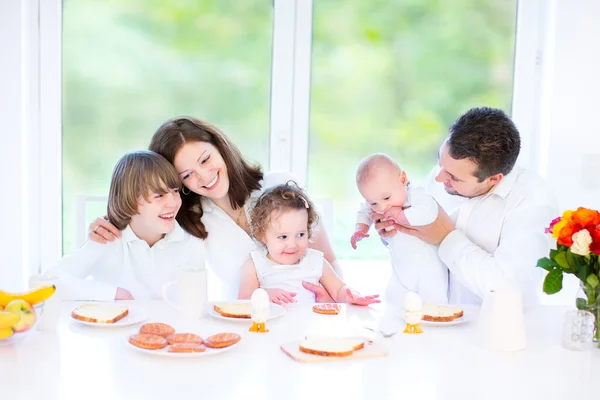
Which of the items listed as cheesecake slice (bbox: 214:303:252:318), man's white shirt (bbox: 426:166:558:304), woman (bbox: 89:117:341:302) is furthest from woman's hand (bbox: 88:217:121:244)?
man's white shirt (bbox: 426:166:558:304)

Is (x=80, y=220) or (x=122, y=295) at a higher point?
(x=80, y=220)

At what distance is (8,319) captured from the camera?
1475 millimetres

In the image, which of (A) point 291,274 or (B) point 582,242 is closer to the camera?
(B) point 582,242

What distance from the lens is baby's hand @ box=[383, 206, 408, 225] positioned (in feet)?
7.36

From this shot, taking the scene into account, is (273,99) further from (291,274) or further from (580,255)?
(580,255)

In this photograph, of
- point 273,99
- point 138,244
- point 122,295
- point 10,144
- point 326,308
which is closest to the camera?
point 326,308

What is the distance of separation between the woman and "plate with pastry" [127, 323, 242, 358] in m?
0.77

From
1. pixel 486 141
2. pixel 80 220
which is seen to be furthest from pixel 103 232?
pixel 486 141

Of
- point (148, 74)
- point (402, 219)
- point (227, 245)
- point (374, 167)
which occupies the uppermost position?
point (148, 74)

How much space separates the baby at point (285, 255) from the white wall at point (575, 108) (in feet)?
4.71

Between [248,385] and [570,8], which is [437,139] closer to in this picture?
[570,8]

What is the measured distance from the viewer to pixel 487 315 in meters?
1.55

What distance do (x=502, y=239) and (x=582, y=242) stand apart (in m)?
0.65

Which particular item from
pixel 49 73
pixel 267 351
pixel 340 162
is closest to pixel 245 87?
pixel 340 162
